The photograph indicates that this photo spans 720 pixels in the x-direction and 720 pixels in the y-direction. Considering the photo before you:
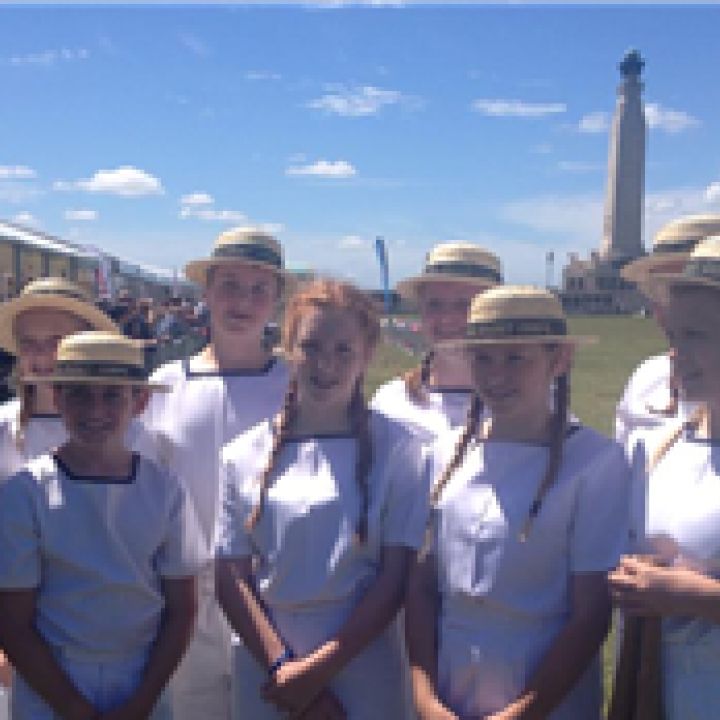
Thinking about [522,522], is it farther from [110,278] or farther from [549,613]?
[110,278]

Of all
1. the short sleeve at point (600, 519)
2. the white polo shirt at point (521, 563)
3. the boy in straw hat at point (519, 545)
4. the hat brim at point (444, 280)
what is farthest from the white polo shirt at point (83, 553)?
the hat brim at point (444, 280)

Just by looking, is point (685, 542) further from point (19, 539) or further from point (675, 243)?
point (19, 539)

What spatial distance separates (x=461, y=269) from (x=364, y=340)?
37.0 inches

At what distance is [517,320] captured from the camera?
2430mm

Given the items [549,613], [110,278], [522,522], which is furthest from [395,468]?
[110,278]

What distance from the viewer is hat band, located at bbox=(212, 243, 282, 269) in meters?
3.44

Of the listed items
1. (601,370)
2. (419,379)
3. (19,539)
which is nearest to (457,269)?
(419,379)

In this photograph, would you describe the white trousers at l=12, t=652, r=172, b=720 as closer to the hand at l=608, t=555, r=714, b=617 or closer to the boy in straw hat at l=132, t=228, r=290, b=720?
the boy in straw hat at l=132, t=228, r=290, b=720

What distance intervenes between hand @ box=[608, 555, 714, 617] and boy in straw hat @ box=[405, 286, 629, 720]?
13cm

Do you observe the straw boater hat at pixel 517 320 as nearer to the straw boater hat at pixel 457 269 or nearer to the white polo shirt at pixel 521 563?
the white polo shirt at pixel 521 563

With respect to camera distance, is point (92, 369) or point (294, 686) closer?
point (294, 686)

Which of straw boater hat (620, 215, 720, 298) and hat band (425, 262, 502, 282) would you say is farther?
hat band (425, 262, 502, 282)

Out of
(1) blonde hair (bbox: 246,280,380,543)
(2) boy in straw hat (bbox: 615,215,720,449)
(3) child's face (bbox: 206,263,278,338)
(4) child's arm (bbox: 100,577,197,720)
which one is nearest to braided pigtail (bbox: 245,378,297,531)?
(1) blonde hair (bbox: 246,280,380,543)

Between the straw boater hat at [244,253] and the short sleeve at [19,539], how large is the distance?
1277mm
